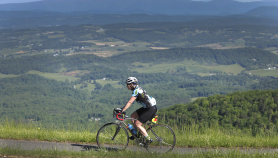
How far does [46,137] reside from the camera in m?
9.55

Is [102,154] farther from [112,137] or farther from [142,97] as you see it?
[142,97]

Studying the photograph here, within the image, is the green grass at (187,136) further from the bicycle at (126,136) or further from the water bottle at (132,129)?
the water bottle at (132,129)

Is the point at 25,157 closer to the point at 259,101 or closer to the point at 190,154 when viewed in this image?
the point at 190,154

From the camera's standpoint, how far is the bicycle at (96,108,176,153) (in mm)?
8695

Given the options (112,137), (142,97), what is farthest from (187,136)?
(112,137)

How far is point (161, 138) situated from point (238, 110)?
63323 millimetres

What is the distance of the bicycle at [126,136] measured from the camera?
8.70 metres

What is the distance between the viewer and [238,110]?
68.3 m

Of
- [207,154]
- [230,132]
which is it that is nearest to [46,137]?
[207,154]

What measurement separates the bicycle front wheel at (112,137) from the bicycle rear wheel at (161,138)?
2.51ft

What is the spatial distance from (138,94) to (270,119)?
5731 centimetres

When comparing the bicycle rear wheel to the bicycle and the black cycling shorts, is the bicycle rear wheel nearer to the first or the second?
the bicycle

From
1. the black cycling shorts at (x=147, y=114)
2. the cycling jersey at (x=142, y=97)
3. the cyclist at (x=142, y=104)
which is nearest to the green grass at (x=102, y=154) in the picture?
the cyclist at (x=142, y=104)

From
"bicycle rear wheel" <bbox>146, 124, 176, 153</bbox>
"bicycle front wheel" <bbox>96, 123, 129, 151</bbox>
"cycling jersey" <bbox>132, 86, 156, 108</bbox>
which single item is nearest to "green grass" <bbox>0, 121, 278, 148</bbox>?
"bicycle rear wheel" <bbox>146, 124, 176, 153</bbox>
